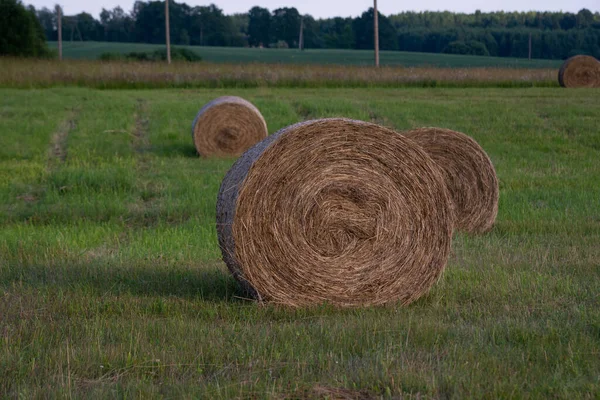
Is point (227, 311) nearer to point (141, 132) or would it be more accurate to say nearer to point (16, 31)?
point (141, 132)

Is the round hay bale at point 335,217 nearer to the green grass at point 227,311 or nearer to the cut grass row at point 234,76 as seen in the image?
the green grass at point 227,311

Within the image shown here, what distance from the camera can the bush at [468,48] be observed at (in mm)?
85500

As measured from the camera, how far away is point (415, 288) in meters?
6.44

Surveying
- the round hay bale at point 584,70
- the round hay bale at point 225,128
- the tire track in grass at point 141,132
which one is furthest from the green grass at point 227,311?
the round hay bale at point 584,70

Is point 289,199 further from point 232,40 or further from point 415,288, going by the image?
point 232,40

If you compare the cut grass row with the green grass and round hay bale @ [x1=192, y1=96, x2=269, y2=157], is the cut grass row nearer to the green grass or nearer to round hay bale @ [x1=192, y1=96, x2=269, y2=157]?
round hay bale @ [x1=192, y1=96, x2=269, y2=157]

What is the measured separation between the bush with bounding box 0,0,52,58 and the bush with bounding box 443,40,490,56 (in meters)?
47.3

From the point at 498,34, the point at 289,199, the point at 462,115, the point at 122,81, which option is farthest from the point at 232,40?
the point at 289,199

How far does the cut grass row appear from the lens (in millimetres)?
32562

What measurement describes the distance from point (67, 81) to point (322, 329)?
96.3 feet

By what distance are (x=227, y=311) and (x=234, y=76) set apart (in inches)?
1102

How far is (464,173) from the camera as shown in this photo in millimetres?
10125

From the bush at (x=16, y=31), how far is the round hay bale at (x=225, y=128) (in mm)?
41149

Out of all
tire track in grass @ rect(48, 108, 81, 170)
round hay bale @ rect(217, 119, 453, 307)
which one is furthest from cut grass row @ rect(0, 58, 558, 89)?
round hay bale @ rect(217, 119, 453, 307)
